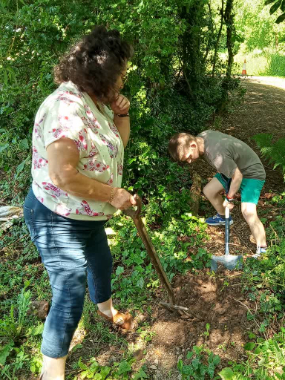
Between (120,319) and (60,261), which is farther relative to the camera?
(120,319)

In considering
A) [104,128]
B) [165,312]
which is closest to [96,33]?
[104,128]

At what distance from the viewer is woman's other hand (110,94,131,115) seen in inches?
84.8

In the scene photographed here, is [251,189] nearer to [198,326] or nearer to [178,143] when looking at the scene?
[178,143]

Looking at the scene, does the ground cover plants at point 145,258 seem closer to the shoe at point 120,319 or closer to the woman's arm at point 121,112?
the shoe at point 120,319

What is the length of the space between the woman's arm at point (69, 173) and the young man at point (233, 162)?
1837mm

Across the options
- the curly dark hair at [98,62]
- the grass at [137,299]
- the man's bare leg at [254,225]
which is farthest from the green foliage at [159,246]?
the curly dark hair at [98,62]

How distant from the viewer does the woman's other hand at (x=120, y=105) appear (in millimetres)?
2154

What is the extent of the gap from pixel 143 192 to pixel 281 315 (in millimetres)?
2131

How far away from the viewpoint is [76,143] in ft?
5.30

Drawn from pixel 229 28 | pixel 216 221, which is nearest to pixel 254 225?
pixel 216 221

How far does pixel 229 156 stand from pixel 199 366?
1.97 meters

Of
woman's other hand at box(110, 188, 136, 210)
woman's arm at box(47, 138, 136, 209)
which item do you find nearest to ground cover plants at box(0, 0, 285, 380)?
woman's other hand at box(110, 188, 136, 210)

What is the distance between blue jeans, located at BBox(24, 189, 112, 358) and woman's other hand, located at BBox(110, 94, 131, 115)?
72cm

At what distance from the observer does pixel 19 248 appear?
3916mm
